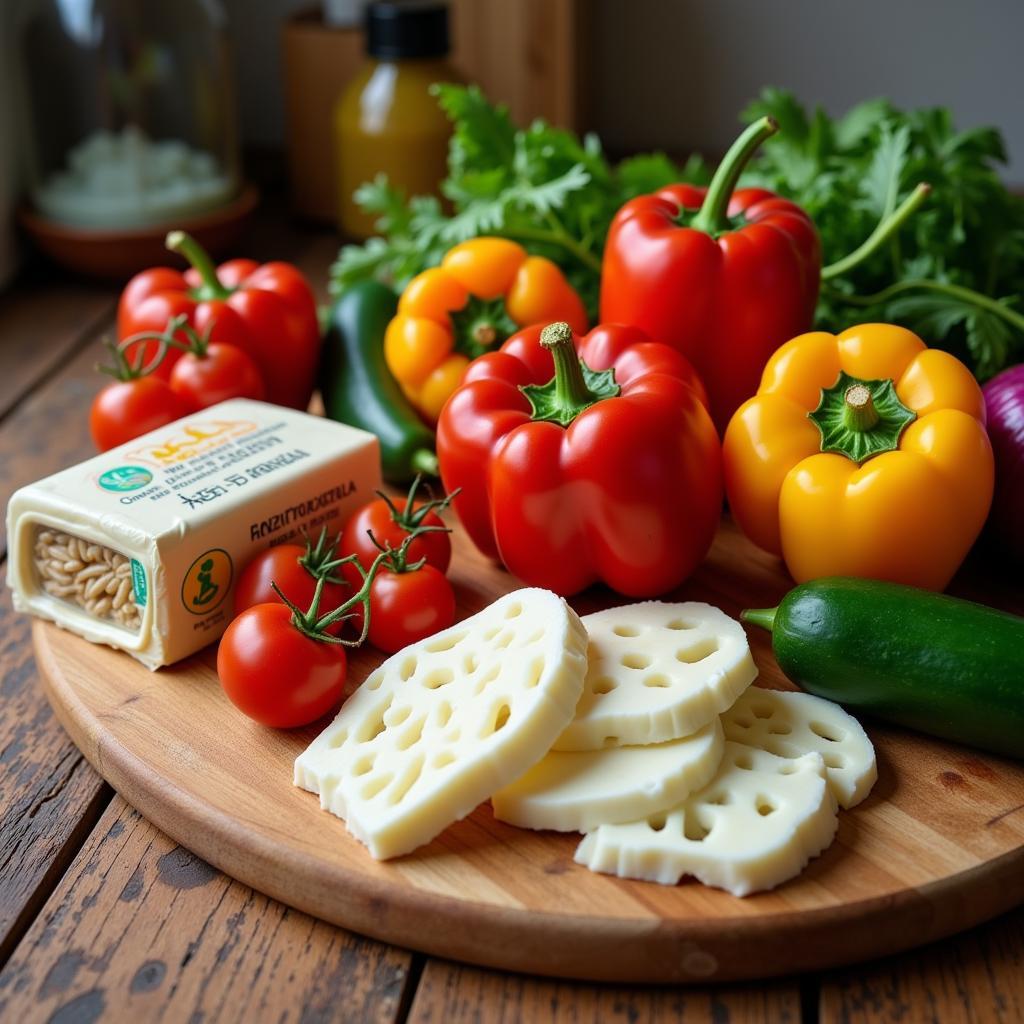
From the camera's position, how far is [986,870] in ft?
4.37

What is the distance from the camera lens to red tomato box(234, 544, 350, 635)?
170 cm

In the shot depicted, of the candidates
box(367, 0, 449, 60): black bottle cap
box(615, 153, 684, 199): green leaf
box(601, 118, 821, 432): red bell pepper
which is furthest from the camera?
box(367, 0, 449, 60): black bottle cap

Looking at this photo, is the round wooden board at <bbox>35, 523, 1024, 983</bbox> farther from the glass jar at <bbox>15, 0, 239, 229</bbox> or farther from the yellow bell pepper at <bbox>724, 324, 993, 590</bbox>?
the glass jar at <bbox>15, 0, 239, 229</bbox>

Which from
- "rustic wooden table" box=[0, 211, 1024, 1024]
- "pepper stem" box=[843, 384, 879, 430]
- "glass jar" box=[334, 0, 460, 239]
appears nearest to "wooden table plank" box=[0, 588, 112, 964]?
"rustic wooden table" box=[0, 211, 1024, 1024]

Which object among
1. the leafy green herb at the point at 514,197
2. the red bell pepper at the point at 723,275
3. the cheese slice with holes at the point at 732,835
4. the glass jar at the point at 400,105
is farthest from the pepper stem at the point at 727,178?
the glass jar at the point at 400,105

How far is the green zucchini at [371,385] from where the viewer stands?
2.14m

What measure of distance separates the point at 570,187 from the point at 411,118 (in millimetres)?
929

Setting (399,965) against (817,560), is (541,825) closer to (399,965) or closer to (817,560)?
(399,965)

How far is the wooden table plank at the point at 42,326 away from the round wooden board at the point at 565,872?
125 centimetres

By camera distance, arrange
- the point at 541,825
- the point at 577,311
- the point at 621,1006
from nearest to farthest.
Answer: the point at 621,1006, the point at 541,825, the point at 577,311

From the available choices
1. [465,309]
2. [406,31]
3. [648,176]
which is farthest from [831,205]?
[406,31]

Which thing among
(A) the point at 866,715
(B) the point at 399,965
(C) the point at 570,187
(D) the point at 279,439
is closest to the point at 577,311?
(C) the point at 570,187

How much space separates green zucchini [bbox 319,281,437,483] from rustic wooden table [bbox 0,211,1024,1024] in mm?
777

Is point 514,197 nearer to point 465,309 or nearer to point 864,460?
point 465,309
